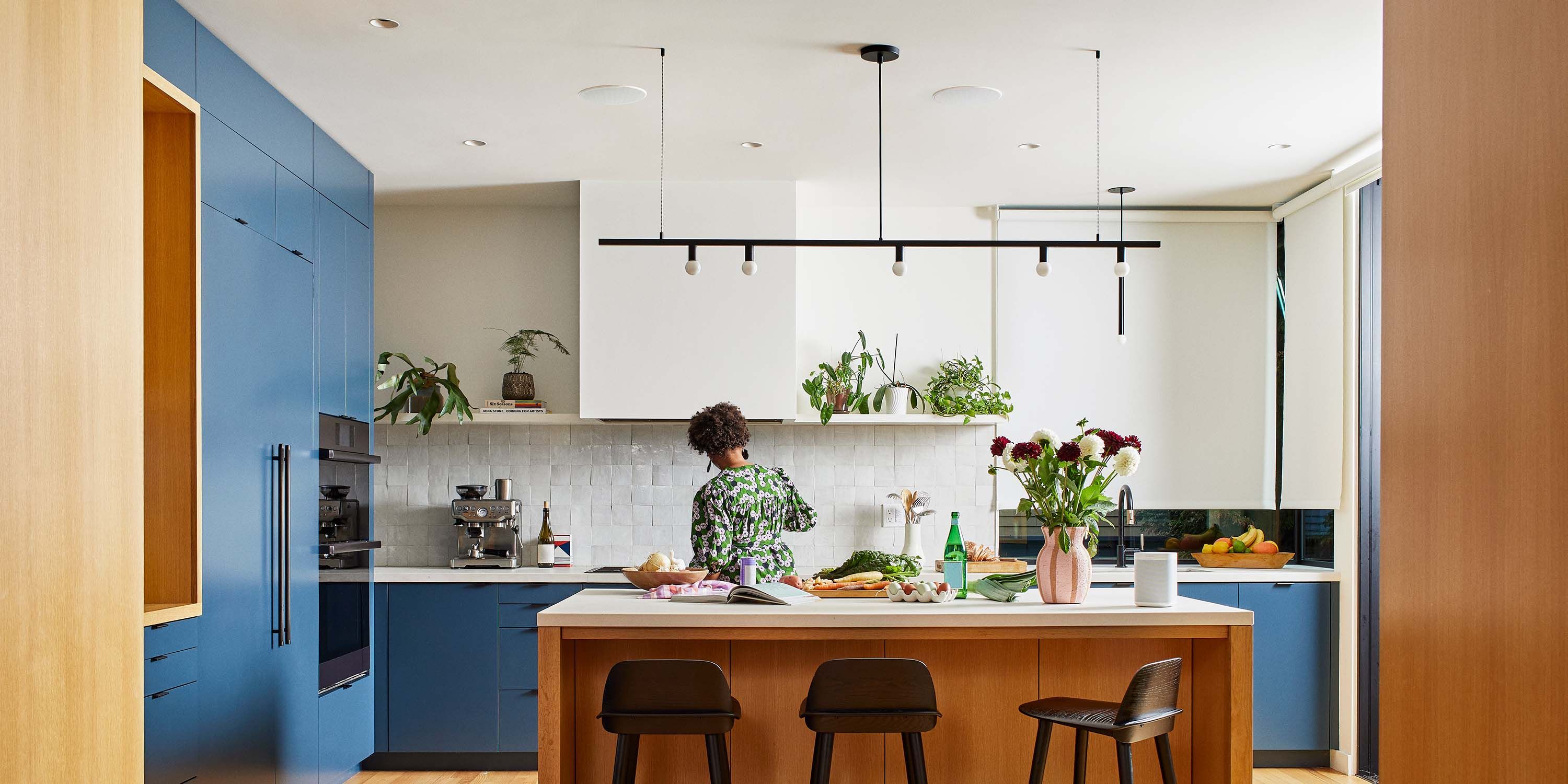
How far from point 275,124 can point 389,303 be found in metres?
1.90

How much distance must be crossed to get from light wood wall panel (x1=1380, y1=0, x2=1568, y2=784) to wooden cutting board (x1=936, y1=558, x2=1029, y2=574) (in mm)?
3461

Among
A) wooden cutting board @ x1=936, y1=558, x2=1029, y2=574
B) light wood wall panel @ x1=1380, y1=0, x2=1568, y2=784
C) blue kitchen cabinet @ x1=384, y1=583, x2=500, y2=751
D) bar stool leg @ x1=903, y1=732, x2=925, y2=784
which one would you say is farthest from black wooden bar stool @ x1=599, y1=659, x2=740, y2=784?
wooden cutting board @ x1=936, y1=558, x2=1029, y2=574

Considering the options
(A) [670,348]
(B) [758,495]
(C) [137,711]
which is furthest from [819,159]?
(C) [137,711]

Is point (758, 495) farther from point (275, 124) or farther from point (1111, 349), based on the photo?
point (1111, 349)

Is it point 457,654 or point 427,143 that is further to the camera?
point 457,654

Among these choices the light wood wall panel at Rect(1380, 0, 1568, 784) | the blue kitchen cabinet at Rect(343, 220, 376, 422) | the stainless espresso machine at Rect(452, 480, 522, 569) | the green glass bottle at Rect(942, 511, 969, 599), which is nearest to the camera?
the light wood wall panel at Rect(1380, 0, 1568, 784)

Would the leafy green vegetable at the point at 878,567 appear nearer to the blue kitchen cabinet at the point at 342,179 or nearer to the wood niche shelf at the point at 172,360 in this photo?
the wood niche shelf at the point at 172,360

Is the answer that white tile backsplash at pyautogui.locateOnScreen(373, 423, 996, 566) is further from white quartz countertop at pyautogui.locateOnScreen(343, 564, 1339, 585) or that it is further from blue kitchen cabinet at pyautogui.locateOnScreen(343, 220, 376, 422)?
blue kitchen cabinet at pyautogui.locateOnScreen(343, 220, 376, 422)

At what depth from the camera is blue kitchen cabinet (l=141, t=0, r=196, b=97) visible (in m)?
3.04

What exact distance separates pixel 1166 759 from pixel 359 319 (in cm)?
356

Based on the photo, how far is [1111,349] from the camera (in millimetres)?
5836

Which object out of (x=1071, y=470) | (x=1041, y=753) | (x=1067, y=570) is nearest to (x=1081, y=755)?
(x=1041, y=753)

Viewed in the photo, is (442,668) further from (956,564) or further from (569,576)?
(956,564)

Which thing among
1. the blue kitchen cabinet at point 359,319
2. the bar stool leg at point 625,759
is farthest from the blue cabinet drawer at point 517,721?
the bar stool leg at point 625,759
